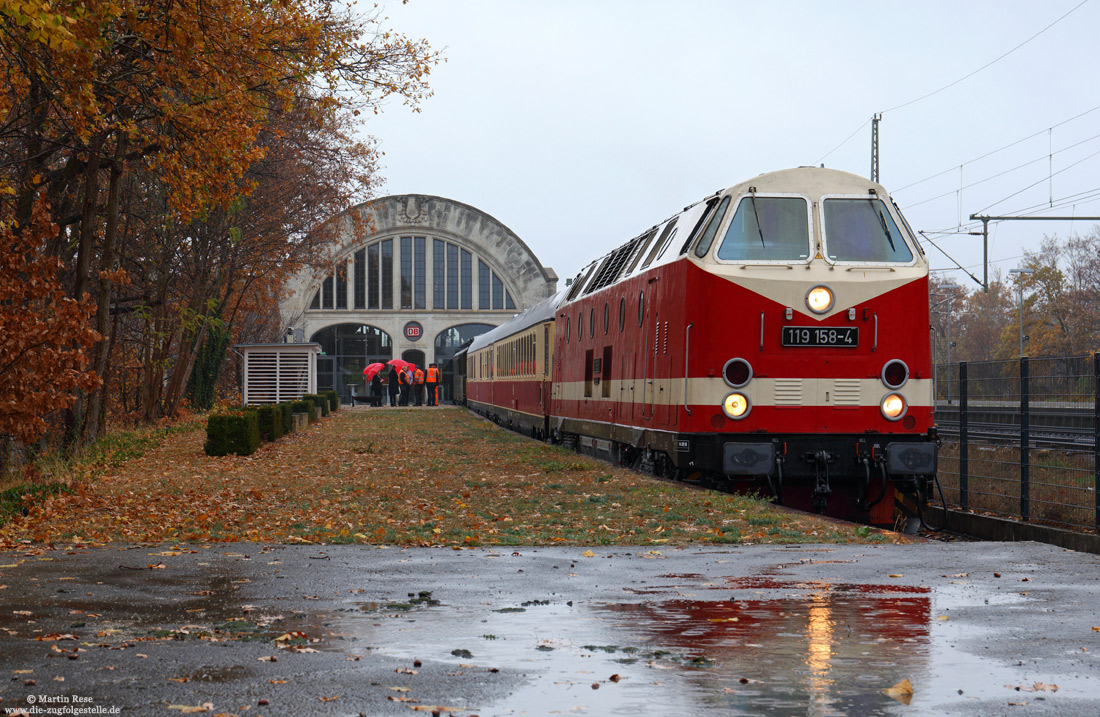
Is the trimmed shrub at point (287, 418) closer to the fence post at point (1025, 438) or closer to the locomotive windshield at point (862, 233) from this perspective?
the locomotive windshield at point (862, 233)

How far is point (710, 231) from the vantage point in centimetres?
1359

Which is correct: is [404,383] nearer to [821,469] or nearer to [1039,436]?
[821,469]

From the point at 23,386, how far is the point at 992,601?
40.8 feet

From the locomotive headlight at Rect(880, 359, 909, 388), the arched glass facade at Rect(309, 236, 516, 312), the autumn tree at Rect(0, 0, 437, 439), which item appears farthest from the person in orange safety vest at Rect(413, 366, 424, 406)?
the locomotive headlight at Rect(880, 359, 909, 388)

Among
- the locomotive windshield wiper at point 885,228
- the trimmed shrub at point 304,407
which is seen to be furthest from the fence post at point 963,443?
the trimmed shrub at point 304,407

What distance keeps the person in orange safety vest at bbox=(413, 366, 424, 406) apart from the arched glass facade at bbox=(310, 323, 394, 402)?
979 cm

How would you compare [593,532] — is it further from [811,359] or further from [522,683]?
[522,683]

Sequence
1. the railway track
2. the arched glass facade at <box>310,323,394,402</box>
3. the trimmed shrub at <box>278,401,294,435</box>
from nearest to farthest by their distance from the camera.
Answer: the railway track < the trimmed shrub at <box>278,401,294,435</box> < the arched glass facade at <box>310,323,394,402</box>

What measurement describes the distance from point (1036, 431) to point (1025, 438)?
18 centimetres

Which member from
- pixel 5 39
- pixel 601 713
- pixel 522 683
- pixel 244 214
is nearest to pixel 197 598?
pixel 522 683

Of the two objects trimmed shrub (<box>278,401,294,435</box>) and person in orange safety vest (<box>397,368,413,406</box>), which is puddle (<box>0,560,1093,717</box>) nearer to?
trimmed shrub (<box>278,401,294,435</box>)

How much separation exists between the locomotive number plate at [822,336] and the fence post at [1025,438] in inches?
68.9

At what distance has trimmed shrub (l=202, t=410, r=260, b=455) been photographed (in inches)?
886

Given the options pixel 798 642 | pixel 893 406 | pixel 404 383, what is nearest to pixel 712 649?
pixel 798 642
